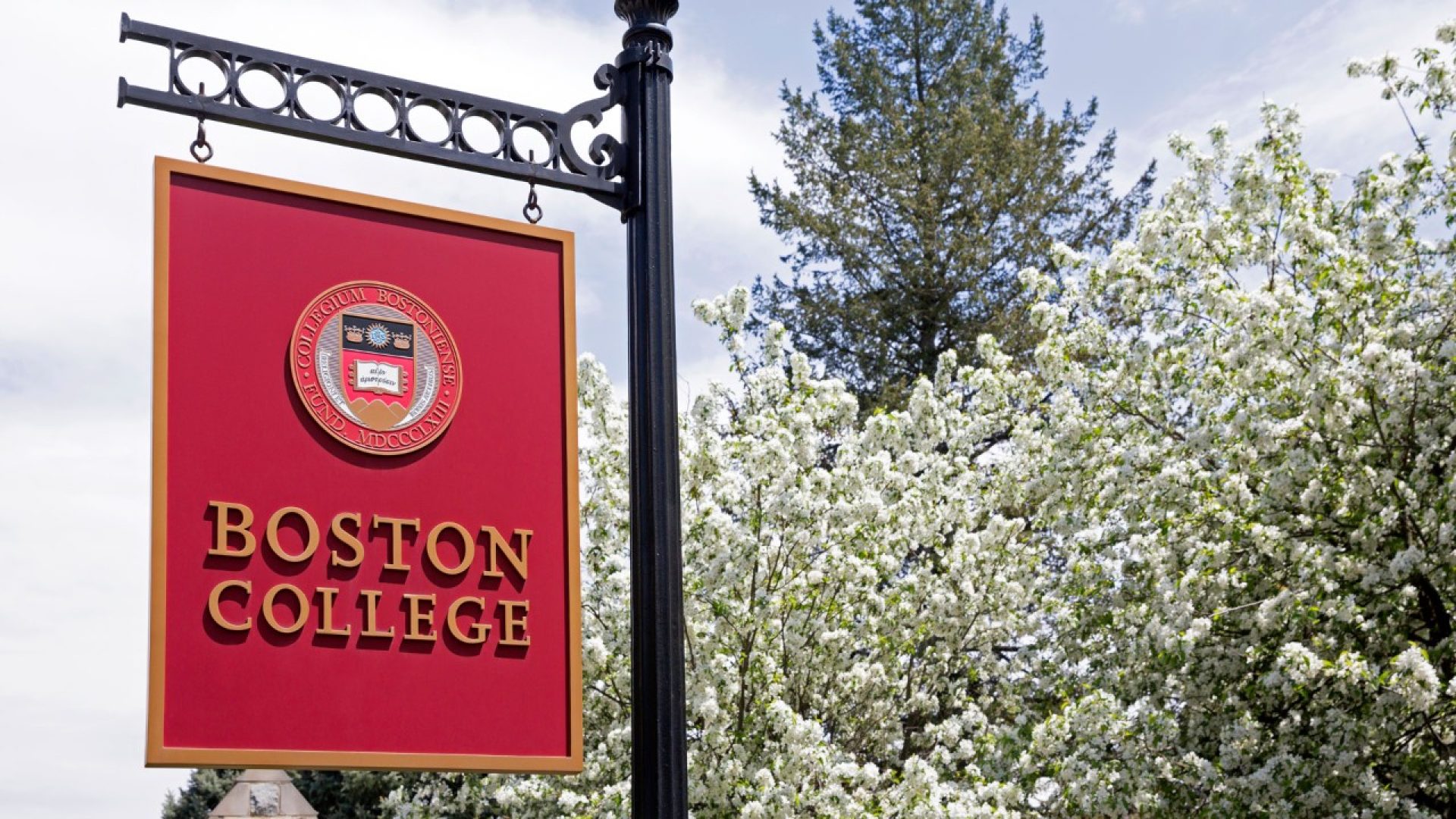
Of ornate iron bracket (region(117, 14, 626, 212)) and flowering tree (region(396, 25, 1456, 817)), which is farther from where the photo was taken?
flowering tree (region(396, 25, 1456, 817))

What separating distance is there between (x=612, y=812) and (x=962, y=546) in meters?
3.83

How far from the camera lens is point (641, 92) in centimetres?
418

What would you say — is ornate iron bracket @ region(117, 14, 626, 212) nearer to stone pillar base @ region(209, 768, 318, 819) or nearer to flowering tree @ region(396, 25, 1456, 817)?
flowering tree @ region(396, 25, 1456, 817)

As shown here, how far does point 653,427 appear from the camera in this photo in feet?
12.6

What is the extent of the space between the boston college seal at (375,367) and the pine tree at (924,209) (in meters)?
20.6

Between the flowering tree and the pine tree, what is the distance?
11733mm

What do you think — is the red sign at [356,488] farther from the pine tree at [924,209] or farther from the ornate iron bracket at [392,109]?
the pine tree at [924,209]

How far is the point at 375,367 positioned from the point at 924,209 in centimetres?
2238

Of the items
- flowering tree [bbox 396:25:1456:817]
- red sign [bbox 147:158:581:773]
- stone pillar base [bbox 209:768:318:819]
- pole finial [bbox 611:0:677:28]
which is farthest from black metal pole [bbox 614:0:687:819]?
stone pillar base [bbox 209:768:318:819]

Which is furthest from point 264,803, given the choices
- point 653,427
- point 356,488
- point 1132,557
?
point 653,427

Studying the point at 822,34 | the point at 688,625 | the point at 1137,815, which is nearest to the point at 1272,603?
the point at 1137,815

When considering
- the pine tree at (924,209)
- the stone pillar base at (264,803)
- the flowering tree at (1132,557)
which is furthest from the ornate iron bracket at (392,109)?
the pine tree at (924,209)

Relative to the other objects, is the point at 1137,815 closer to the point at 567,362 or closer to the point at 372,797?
the point at 567,362

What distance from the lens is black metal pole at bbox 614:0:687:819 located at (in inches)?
143
